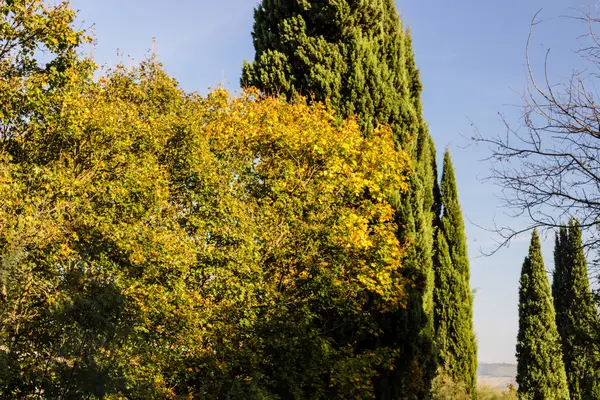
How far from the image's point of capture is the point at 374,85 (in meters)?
16.3

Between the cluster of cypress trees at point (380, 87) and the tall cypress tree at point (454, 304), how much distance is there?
0.34 metres

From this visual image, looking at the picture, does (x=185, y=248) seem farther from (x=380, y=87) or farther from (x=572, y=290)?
(x=572, y=290)

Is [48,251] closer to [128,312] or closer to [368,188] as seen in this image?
[128,312]

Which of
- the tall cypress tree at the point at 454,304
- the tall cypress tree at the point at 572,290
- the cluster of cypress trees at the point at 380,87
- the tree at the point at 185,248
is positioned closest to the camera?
the tree at the point at 185,248

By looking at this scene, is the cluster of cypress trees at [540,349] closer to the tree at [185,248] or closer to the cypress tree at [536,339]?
the cypress tree at [536,339]

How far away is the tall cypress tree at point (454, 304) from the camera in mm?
19328

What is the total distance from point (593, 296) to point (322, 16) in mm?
11369

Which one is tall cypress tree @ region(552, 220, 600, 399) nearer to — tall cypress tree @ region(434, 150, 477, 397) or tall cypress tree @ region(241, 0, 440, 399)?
tall cypress tree @ region(434, 150, 477, 397)

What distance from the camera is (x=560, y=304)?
92.7 feet

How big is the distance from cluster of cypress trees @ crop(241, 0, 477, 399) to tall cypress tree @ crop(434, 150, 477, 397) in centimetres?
34

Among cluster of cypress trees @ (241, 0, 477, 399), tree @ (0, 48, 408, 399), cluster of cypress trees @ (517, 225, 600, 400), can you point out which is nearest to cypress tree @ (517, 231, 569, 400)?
cluster of cypress trees @ (517, 225, 600, 400)

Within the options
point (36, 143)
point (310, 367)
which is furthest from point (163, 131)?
point (310, 367)

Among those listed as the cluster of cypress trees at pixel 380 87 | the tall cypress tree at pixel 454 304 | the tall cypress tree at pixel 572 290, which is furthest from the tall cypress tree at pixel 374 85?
the tall cypress tree at pixel 572 290

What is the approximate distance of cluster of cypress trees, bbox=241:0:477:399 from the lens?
14.7m
